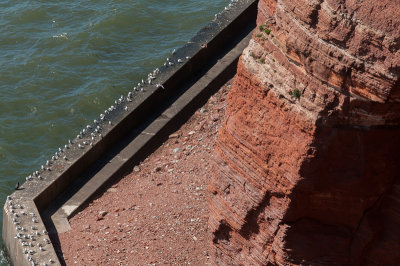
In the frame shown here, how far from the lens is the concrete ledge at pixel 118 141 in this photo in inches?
666

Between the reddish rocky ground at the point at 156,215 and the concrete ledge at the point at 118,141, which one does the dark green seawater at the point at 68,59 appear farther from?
the reddish rocky ground at the point at 156,215

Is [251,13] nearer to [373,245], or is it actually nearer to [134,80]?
[134,80]

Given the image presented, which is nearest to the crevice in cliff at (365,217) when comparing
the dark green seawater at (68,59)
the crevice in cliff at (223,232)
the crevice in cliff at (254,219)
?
the crevice in cliff at (254,219)

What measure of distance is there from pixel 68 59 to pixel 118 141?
6.99 m

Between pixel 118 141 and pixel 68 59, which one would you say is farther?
A: pixel 68 59

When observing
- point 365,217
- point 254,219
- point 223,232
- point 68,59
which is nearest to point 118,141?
point 223,232

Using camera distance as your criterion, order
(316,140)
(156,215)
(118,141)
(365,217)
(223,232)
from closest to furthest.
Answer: (316,140) < (365,217) < (223,232) < (156,215) < (118,141)

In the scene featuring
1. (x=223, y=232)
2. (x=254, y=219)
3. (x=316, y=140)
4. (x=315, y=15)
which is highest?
(x=315, y=15)

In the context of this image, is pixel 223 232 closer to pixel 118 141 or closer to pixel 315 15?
pixel 315 15

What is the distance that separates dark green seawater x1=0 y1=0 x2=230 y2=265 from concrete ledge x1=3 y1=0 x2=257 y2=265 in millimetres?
2819

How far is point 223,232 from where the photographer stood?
13.4 metres

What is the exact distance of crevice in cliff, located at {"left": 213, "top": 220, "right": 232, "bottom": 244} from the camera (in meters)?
13.2

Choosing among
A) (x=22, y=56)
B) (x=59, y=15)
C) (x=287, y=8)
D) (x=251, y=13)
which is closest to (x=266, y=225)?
(x=287, y=8)

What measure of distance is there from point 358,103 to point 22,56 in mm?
16970
